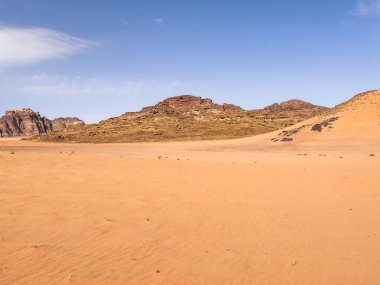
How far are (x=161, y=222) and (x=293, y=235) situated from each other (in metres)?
2.70

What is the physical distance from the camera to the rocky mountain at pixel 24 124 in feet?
566

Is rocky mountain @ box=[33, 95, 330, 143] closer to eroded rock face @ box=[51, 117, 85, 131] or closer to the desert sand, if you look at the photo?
the desert sand

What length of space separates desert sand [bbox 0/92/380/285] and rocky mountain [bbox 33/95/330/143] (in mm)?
40263

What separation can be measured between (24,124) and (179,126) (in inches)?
5489

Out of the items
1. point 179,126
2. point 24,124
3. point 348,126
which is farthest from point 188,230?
point 24,124

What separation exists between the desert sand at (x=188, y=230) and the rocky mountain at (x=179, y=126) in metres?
40.3

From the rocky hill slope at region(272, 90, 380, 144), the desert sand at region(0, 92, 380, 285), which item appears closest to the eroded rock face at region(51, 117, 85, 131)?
the rocky hill slope at region(272, 90, 380, 144)

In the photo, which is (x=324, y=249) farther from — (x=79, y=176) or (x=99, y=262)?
(x=79, y=176)

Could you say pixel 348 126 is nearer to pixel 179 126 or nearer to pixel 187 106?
pixel 179 126

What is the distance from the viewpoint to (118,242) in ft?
21.1

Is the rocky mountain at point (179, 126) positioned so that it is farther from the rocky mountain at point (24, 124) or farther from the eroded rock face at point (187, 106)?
the rocky mountain at point (24, 124)

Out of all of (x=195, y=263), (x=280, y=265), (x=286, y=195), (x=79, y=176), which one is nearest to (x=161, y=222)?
(x=195, y=263)

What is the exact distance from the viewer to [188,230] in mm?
7336

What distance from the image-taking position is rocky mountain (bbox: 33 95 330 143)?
5581 centimetres
